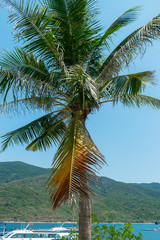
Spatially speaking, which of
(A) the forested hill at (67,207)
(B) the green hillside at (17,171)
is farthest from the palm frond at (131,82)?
(B) the green hillside at (17,171)

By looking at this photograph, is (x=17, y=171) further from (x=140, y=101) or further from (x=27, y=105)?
(x=27, y=105)

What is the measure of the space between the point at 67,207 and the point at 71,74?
58.1m

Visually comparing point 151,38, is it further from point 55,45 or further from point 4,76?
point 4,76

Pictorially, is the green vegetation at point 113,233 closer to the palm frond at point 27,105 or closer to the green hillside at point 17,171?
the palm frond at point 27,105

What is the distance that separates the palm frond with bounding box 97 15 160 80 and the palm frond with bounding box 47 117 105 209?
1724 millimetres

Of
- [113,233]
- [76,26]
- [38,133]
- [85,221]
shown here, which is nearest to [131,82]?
[76,26]

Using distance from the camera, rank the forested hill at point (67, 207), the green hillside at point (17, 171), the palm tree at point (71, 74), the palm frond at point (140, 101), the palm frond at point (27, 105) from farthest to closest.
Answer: the green hillside at point (17, 171) < the forested hill at point (67, 207) < the palm frond at point (140, 101) < the palm frond at point (27, 105) < the palm tree at point (71, 74)

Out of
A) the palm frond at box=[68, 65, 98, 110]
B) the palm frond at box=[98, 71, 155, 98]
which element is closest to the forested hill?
the palm frond at box=[98, 71, 155, 98]

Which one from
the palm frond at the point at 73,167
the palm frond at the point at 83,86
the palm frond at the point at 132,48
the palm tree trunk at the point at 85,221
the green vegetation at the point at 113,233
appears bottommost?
the green vegetation at the point at 113,233

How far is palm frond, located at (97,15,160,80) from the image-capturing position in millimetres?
5316

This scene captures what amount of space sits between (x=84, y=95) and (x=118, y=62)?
1.26 meters

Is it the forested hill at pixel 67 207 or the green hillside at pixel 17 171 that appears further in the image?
the green hillside at pixel 17 171

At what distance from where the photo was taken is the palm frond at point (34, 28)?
16.8ft

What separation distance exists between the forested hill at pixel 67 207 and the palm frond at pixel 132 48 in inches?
1563
